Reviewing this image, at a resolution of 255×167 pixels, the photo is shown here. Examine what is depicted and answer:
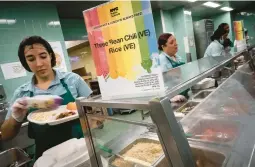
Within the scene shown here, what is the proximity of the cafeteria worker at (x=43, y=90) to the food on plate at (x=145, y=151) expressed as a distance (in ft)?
2.05

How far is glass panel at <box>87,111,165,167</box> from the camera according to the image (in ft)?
3.51

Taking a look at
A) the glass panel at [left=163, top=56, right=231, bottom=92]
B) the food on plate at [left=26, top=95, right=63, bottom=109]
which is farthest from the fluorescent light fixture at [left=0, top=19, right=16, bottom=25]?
the glass panel at [left=163, top=56, right=231, bottom=92]

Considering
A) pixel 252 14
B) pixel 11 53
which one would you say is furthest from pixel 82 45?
pixel 252 14

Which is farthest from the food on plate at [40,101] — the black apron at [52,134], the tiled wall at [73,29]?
the tiled wall at [73,29]

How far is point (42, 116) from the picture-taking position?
1636 mm

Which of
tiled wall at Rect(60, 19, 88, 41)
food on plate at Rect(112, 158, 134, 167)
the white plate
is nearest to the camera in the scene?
food on plate at Rect(112, 158, 134, 167)

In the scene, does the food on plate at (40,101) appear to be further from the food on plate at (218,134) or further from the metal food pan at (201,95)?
the metal food pan at (201,95)

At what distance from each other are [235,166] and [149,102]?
0.71 m

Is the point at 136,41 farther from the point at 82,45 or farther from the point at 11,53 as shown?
the point at 82,45

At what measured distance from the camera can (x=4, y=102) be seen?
3922mm

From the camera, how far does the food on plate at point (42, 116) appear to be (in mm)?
1575

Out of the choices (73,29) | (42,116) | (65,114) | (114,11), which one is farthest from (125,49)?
(73,29)

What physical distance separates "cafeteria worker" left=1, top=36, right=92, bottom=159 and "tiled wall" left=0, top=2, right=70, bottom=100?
2838 mm

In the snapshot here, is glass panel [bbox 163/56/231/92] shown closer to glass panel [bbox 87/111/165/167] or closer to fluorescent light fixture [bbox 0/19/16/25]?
glass panel [bbox 87/111/165/167]
